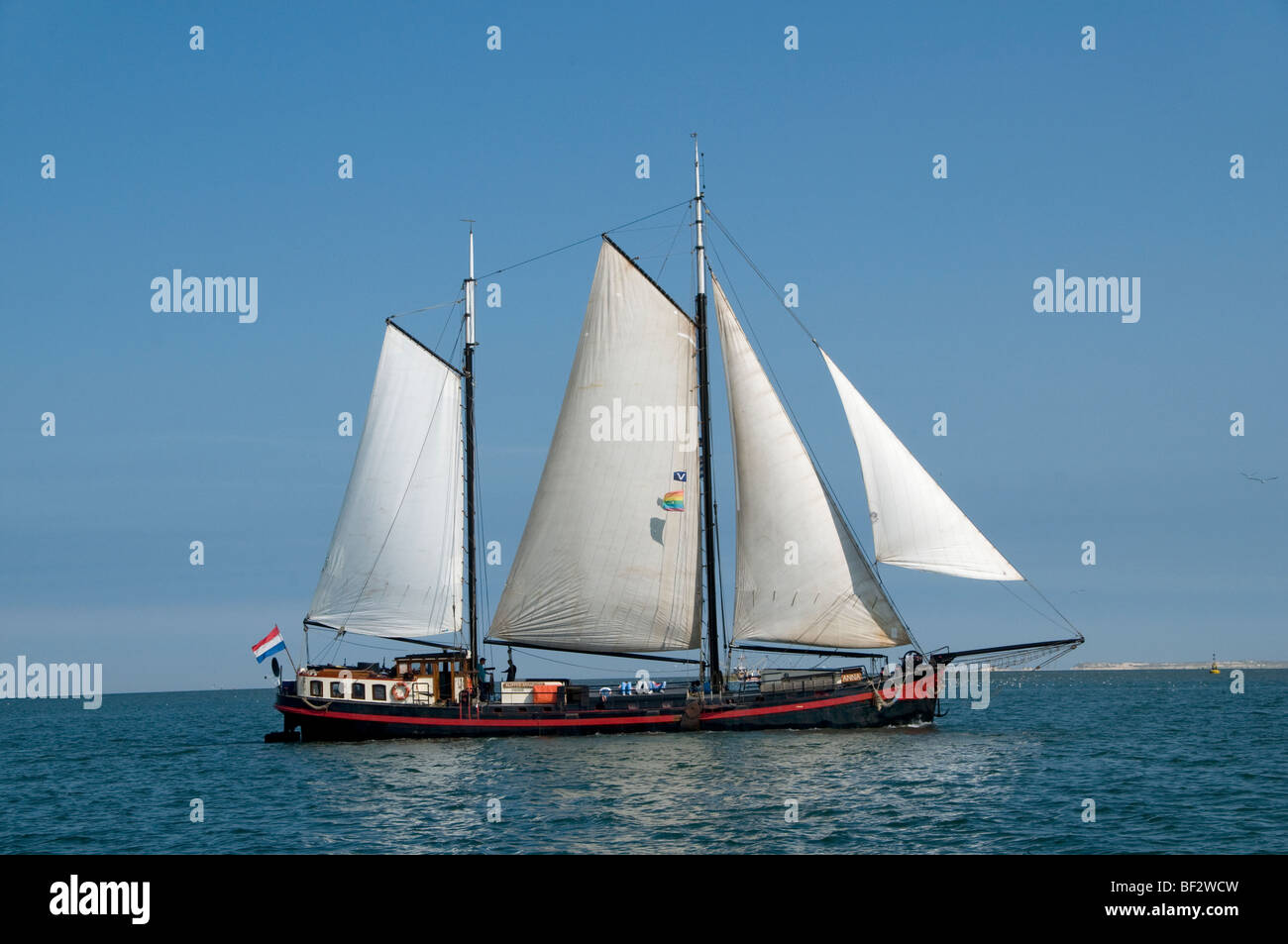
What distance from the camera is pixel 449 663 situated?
2335 inches

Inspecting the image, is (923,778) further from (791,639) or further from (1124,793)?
(791,639)

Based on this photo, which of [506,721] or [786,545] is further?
[506,721]

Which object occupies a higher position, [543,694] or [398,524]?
[398,524]

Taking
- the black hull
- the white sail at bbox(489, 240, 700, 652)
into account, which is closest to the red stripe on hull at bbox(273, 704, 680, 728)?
the black hull

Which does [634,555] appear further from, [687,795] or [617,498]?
[687,795]

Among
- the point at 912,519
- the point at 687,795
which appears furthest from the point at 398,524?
the point at 687,795

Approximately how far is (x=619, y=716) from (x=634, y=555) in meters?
7.38

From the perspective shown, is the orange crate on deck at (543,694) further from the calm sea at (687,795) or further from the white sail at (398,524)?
the white sail at (398,524)

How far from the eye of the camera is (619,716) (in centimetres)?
5562

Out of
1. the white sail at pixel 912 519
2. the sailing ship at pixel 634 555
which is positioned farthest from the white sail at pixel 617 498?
the white sail at pixel 912 519

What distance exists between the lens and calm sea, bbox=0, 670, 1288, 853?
29.4m

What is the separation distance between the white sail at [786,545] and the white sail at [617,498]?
11.0 feet
